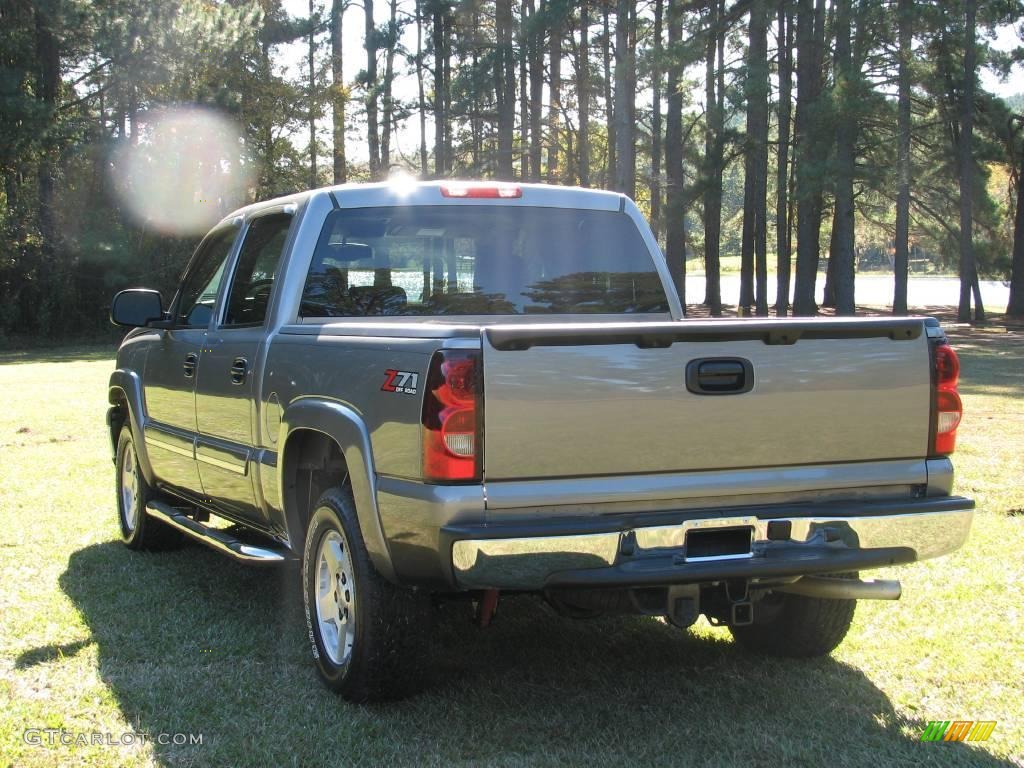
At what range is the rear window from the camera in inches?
200

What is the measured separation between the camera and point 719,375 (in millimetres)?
3773

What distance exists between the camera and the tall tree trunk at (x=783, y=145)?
110ft

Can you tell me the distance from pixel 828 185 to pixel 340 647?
2500 centimetres

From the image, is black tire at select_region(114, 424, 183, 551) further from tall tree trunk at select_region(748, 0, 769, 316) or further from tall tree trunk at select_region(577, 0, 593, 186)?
tall tree trunk at select_region(577, 0, 593, 186)

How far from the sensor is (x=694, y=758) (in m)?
3.79

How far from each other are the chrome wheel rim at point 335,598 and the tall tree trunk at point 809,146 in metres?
24.7

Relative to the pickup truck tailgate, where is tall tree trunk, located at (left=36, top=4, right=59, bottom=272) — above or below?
above

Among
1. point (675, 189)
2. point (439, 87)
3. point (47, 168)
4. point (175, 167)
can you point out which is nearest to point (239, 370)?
point (675, 189)

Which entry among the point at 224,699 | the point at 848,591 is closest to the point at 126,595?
the point at 224,699

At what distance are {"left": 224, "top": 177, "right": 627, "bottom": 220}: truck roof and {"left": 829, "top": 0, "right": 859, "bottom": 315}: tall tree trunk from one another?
22.4 m

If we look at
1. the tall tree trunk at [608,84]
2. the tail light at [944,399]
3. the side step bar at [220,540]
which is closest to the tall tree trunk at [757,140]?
the tall tree trunk at [608,84]

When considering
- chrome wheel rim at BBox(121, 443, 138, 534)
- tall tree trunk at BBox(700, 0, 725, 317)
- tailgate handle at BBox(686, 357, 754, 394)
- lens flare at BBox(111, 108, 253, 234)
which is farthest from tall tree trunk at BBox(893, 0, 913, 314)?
tailgate handle at BBox(686, 357, 754, 394)

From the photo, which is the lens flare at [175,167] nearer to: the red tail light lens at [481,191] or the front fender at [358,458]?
the red tail light lens at [481,191]

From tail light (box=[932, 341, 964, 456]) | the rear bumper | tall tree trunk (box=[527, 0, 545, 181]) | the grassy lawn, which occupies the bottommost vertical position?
the grassy lawn
